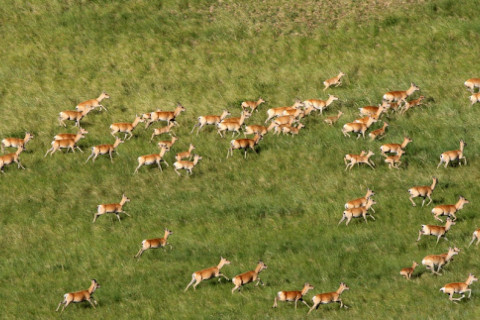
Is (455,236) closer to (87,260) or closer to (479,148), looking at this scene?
(479,148)

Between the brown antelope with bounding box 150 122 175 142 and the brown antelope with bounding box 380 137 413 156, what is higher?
the brown antelope with bounding box 380 137 413 156

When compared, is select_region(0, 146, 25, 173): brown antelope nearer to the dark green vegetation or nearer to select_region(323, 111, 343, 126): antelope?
the dark green vegetation

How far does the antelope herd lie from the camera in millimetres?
29953

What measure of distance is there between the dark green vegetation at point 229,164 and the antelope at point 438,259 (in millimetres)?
468

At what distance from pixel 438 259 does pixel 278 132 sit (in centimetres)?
1125

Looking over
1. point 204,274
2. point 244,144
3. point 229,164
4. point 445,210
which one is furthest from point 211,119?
point 204,274

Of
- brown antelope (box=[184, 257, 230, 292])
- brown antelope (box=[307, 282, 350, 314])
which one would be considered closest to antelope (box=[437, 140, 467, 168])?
brown antelope (box=[307, 282, 350, 314])

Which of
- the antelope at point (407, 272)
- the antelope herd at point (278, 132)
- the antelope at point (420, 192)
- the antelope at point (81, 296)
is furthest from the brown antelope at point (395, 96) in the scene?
the antelope at point (81, 296)

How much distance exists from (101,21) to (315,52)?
1038cm

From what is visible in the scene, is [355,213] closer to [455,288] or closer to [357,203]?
[357,203]

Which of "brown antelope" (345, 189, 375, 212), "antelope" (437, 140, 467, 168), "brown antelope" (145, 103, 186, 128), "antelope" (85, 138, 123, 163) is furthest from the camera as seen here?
"brown antelope" (145, 103, 186, 128)

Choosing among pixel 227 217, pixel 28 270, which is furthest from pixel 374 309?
pixel 28 270

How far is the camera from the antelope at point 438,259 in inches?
1203

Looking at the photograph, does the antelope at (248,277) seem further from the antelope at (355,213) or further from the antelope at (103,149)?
the antelope at (103,149)
